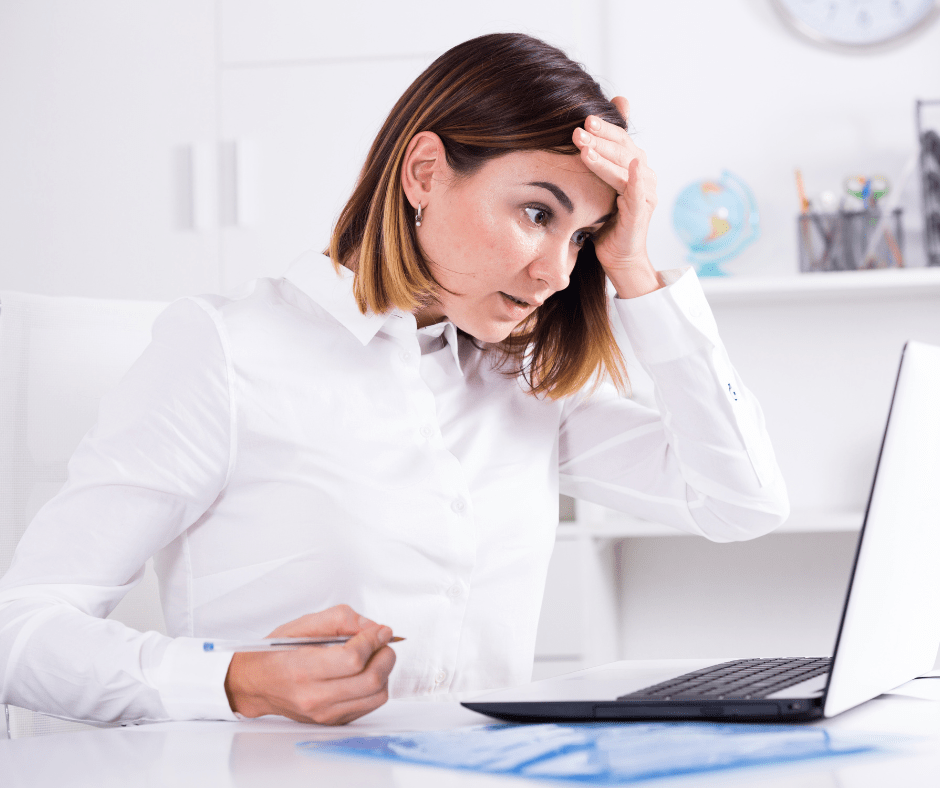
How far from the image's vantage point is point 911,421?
601mm

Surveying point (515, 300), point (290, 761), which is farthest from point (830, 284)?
point (290, 761)

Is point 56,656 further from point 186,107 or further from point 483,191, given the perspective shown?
point 186,107

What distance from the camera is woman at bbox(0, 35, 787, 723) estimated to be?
959 millimetres

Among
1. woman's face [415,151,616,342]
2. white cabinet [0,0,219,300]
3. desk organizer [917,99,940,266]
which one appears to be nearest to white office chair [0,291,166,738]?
woman's face [415,151,616,342]

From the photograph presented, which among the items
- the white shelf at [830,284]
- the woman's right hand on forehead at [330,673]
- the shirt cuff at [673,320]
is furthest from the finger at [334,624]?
the white shelf at [830,284]

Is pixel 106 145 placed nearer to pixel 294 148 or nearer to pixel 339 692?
pixel 294 148

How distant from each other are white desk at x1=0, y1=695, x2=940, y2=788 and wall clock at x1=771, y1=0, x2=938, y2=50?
2.02 metres

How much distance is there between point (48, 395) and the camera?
1.19 metres

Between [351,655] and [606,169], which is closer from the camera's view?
[351,655]

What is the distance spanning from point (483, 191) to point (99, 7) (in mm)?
1783

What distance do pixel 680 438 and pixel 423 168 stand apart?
421mm

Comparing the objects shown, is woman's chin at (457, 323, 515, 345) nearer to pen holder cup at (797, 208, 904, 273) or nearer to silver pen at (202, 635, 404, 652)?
silver pen at (202, 635, 404, 652)

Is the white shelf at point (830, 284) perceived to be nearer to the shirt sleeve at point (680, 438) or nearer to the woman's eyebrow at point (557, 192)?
the shirt sleeve at point (680, 438)

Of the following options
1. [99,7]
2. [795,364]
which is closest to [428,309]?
[795,364]
